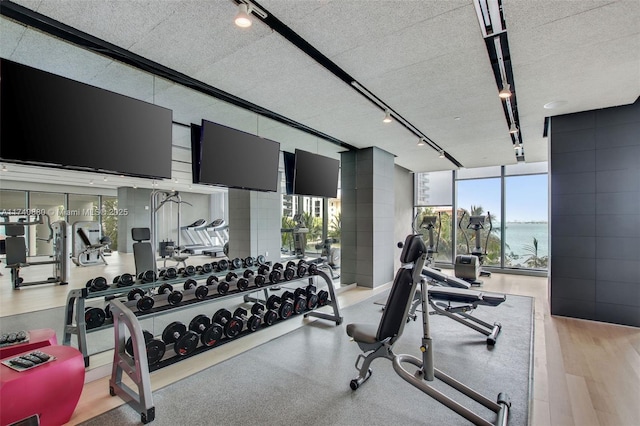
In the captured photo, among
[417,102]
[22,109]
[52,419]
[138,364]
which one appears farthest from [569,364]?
[22,109]

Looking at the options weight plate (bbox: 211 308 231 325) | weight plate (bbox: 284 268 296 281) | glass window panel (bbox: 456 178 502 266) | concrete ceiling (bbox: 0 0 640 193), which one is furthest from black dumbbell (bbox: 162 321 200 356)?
glass window panel (bbox: 456 178 502 266)

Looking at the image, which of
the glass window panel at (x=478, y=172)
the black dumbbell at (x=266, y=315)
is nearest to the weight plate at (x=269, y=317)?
the black dumbbell at (x=266, y=315)

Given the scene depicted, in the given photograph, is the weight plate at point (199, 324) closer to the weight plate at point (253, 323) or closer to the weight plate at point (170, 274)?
the weight plate at point (253, 323)

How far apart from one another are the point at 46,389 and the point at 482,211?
8.96 metres

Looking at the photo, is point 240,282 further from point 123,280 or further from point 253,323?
point 123,280

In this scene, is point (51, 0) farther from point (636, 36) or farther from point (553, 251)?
point (553, 251)

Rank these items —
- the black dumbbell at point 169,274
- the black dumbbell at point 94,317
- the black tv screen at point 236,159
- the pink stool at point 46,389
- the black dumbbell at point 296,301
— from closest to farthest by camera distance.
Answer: the pink stool at point 46,389, the black dumbbell at point 94,317, the black tv screen at point 236,159, the black dumbbell at point 169,274, the black dumbbell at point 296,301

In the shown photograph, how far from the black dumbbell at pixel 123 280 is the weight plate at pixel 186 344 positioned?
901 millimetres

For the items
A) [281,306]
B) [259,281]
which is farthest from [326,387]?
[259,281]

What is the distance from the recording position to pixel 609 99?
386 centimetres

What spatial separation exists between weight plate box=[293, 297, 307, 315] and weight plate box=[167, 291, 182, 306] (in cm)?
150

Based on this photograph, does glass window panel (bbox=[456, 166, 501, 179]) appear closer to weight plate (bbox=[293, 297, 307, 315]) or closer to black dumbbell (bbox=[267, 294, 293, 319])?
weight plate (bbox=[293, 297, 307, 315])

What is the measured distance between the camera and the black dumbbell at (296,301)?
3994 mm

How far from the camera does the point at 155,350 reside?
2.62 metres
